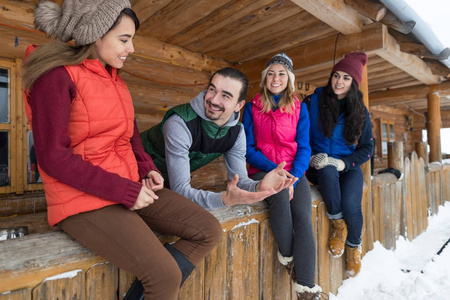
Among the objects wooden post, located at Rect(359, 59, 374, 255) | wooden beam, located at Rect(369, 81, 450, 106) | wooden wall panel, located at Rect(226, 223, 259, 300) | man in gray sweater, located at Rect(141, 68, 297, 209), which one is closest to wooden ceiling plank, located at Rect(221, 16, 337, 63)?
wooden post, located at Rect(359, 59, 374, 255)

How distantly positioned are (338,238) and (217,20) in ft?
9.40

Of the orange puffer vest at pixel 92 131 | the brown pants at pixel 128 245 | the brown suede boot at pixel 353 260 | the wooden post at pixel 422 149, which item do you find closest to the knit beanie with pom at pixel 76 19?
the orange puffer vest at pixel 92 131

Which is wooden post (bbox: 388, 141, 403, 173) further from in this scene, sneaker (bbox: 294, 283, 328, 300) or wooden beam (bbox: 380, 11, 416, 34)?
sneaker (bbox: 294, 283, 328, 300)

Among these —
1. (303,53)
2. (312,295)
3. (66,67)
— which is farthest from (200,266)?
(303,53)

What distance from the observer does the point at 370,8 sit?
123 inches

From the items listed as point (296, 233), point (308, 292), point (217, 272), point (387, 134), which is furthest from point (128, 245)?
point (387, 134)

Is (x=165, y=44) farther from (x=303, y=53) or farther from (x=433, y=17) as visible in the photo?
(x=433, y=17)

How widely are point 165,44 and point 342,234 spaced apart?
3606 millimetres

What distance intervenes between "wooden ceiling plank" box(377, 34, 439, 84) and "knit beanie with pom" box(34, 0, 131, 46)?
336cm

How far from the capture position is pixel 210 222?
146 centimetres

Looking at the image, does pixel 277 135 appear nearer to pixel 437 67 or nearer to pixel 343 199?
pixel 343 199

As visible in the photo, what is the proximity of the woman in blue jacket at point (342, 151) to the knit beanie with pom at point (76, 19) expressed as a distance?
2091 mm

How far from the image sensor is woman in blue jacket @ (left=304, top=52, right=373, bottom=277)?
8.64 ft

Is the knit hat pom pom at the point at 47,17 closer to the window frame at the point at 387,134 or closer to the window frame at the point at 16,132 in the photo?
the window frame at the point at 16,132
